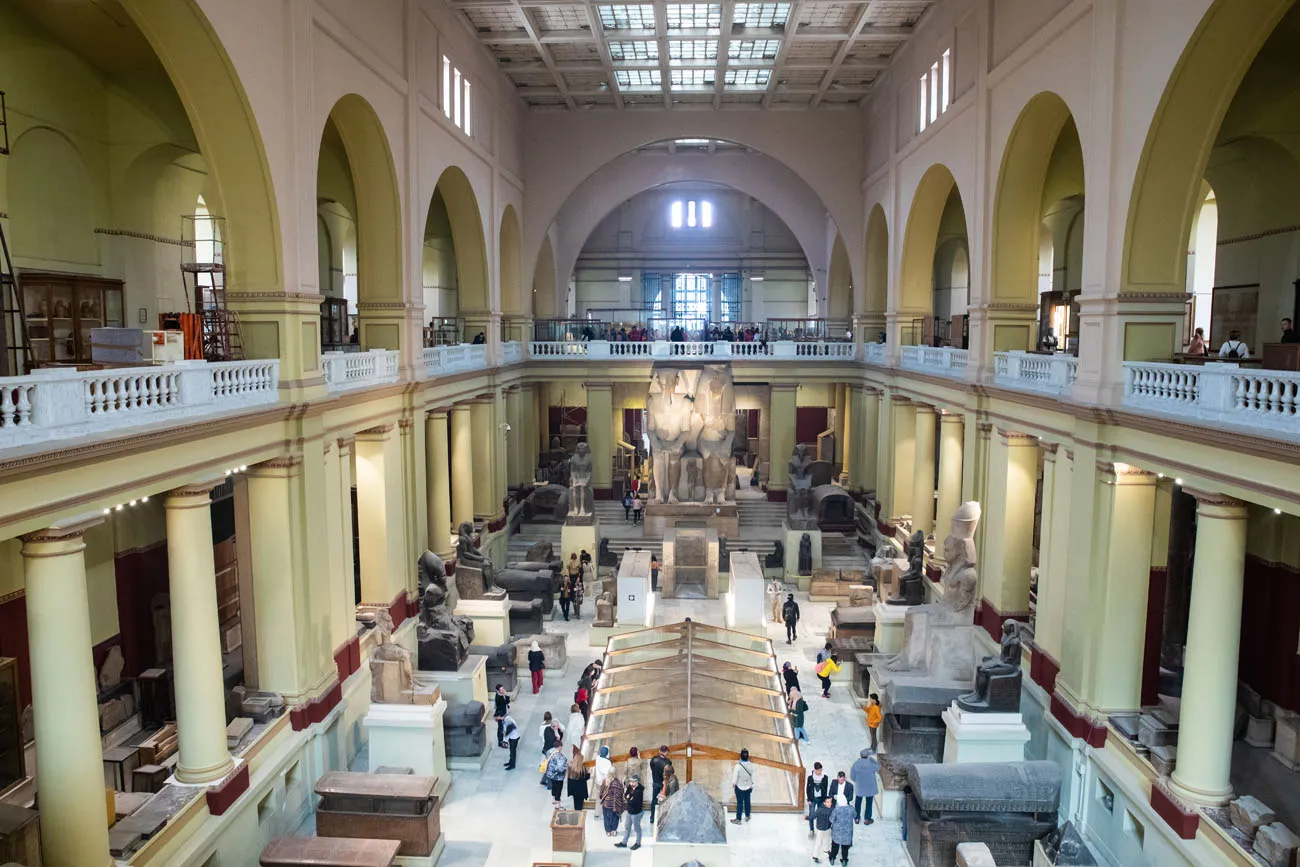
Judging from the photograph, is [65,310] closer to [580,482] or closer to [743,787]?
[743,787]

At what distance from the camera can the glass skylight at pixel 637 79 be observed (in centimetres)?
2673

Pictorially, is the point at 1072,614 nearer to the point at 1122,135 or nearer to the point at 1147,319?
the point at 1147,319

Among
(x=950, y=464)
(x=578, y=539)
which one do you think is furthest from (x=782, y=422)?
(x=950, y=464)

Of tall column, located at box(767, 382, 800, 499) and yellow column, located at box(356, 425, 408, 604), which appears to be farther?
tall column, located at box(767, 382, 800, 499)

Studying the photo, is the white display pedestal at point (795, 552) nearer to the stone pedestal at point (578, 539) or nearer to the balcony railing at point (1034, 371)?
the stone pedestal at point (578, 539)

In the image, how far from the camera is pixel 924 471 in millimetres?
23641

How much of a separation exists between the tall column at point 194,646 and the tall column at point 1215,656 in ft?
36.3

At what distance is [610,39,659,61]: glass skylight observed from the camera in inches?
960

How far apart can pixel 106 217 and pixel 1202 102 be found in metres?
15.4

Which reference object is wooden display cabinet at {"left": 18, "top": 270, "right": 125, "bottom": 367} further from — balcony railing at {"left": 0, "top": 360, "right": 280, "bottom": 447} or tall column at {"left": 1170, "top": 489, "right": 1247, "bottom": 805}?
tall column at {"left": 1170, "top": 489, "right": 1247, "bottom": 805}

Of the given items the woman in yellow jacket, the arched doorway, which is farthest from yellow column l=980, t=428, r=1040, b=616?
the woman in yellow jacket

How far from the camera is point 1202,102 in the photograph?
449 inches

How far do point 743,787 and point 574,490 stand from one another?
44.1 ft

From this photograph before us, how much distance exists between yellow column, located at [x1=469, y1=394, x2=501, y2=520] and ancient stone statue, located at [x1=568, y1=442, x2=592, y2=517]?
2395 mm
